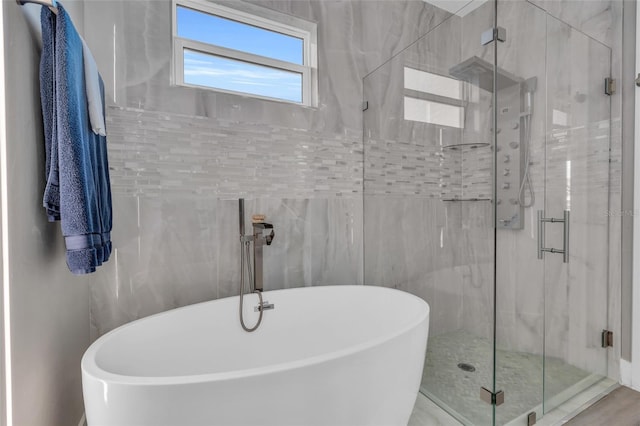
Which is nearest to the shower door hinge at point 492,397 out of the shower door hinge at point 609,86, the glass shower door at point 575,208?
the glass shower door at point 575,208

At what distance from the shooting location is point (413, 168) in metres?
1.98

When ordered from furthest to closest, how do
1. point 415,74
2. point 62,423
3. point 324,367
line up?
point 415,74 → point 62,423 → point 324,367

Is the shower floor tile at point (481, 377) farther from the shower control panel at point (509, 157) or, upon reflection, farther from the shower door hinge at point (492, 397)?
the shower control panel at point (509, 157)

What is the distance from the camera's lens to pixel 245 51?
1961 mm

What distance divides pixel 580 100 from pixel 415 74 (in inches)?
37.5

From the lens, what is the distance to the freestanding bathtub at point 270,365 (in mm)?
862

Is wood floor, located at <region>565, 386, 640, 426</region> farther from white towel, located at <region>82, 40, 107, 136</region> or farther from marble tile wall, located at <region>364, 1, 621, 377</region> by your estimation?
white towel, located at <region>82, 40, 107, 136</region>

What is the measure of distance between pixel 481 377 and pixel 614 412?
32.7 inches

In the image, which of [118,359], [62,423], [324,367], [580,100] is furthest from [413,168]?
[62,423]

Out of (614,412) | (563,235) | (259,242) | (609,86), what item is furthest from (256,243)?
(609,86)

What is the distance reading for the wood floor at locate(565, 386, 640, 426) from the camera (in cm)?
157

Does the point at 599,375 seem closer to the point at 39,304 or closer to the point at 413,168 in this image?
the point at 413,168

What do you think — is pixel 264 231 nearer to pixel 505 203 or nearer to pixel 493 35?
pixel 505 203

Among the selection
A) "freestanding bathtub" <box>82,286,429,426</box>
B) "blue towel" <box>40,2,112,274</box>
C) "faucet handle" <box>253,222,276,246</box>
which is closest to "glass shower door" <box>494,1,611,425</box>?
"freestanding bathtub" <box>82,286,429,426</box>
